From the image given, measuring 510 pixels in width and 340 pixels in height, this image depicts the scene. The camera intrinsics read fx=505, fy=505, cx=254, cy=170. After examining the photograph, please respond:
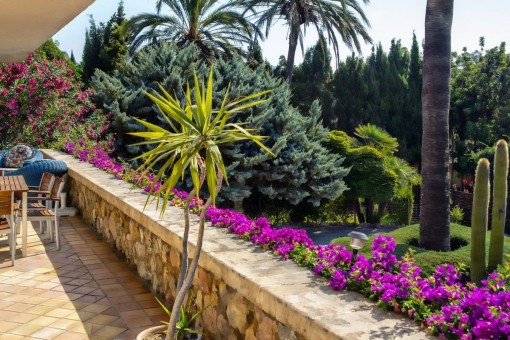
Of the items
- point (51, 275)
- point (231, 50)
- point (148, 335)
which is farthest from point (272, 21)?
point (148, 335)

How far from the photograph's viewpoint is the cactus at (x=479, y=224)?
484 cm

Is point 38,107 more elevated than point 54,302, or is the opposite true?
point 38,107

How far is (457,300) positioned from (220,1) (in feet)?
55.2

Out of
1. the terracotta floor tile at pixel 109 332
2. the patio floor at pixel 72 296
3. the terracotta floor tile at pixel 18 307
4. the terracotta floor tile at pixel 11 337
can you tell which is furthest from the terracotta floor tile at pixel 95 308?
the terracotta floor tile at pixel 11 337

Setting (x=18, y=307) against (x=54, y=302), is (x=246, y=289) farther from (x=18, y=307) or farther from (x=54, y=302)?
(x=18, y=307)

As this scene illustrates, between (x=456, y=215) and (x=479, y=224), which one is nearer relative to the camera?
(x=479, y=224)

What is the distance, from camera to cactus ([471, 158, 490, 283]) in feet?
15.9

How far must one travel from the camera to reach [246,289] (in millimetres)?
2445

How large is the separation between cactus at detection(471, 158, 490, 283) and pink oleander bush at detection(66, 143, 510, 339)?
8.26 feet

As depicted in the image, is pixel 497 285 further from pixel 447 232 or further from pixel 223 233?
pixel 447 232

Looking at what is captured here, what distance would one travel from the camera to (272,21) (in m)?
18.3

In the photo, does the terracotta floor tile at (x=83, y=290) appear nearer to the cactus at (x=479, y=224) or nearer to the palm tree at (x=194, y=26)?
the cactus at (x=479, y=224)

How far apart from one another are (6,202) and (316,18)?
15411mm

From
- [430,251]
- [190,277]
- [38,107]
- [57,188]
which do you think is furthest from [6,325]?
[38,107]
